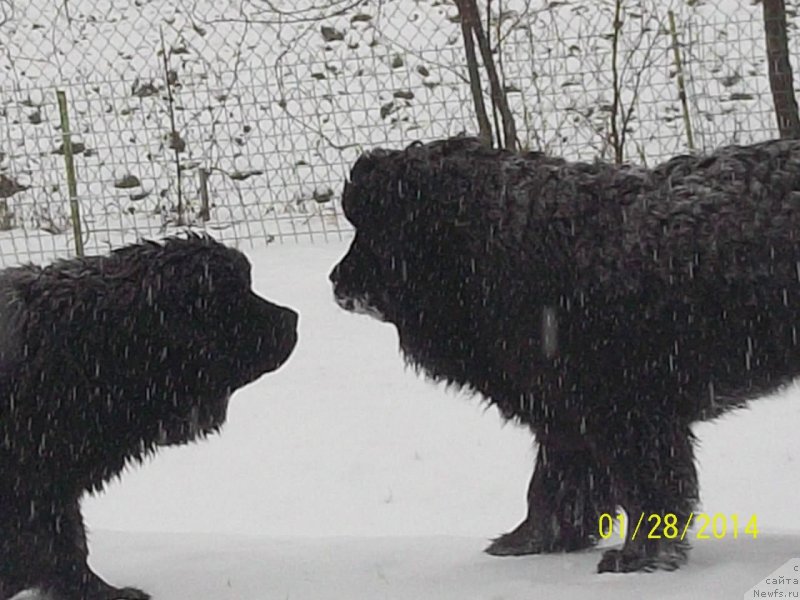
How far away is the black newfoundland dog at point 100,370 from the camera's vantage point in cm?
336

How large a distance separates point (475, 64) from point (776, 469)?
166 inches

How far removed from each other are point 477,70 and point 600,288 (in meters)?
5.51

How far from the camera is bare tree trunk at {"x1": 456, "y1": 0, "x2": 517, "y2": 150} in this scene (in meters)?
8.14

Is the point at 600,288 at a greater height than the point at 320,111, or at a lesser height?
lesser

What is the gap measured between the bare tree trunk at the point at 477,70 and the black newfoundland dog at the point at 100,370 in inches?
187

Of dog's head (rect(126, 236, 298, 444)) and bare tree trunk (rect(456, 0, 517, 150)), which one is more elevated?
bare tree trunk (rect(456, 0, 517, 150))

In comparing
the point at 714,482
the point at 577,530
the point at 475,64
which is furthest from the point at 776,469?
the point at 475,64

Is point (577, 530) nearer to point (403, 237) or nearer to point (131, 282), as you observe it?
point (403, 237)

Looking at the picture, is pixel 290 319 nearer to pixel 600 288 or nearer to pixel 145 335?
pixel 145 335

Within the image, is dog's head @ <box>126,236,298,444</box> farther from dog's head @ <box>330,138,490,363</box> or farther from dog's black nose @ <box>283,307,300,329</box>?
dog's head @ <box>330,138,490,363</box>
